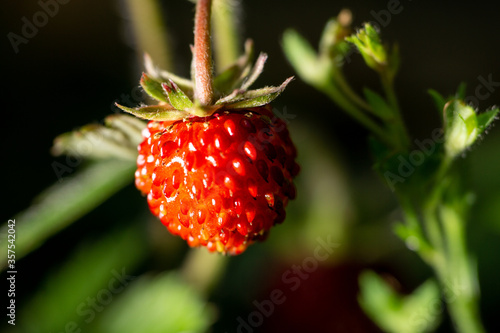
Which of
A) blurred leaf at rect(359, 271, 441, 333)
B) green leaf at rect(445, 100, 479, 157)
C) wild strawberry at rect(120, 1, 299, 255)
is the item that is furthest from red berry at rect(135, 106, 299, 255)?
blurred leaf at rect(359, 271, 441, 333)

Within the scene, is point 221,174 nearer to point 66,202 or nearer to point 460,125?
point 460,125

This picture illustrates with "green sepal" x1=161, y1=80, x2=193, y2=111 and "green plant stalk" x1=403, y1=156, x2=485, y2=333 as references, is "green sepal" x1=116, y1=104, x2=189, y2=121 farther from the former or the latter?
"green plant stalk" x1=403, y1=156, x2=485, y2=333

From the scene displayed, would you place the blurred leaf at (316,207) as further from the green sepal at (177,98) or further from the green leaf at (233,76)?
the green sepal at (177,98)

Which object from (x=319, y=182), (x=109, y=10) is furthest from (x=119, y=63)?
(x=319, y=182)

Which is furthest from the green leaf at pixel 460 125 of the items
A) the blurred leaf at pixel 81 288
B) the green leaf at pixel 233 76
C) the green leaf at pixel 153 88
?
the blurred leaf at pixel 81 288

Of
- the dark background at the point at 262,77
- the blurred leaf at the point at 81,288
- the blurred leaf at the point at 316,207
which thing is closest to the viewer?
the blurred leaf at the point at 81,288

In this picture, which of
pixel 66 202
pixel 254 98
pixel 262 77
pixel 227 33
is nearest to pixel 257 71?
pixel 254 98
